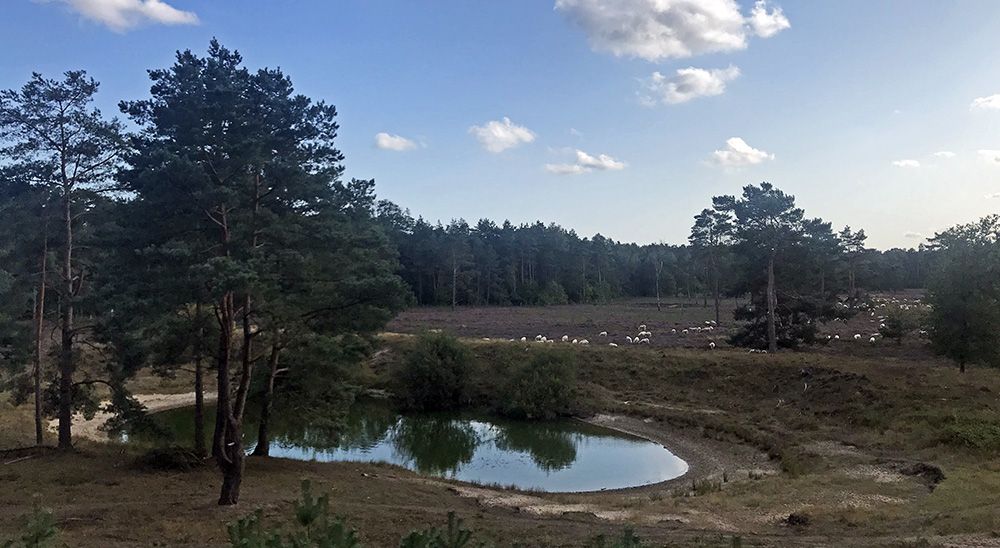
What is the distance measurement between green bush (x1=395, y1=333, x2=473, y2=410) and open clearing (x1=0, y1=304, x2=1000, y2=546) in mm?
7394

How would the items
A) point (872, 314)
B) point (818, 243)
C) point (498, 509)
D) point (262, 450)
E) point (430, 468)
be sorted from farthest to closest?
1. point (872, 314)
2. point (818, 243)
3. point (430, 468)
4. point (262, 450)
5. point (498, 509)

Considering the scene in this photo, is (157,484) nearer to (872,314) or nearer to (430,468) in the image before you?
(430,468)

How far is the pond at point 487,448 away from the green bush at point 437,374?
128cm

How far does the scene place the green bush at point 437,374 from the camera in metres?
39.5

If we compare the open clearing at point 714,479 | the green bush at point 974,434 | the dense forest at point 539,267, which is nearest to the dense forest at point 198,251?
the open clearing at point 714,479

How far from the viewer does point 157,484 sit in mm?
17578

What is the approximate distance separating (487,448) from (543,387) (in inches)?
232

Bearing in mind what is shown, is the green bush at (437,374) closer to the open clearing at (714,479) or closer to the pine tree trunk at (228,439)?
the open clearing at (714,479)

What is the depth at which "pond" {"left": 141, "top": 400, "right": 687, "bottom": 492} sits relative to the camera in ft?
84.1

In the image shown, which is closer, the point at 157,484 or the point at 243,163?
the point at 243,163

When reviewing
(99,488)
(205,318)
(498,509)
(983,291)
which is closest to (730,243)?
(983,291)

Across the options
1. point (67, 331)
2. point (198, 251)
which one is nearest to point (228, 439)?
point (198, 251)

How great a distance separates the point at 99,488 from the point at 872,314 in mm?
72116

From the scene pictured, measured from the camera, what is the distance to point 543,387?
36375 millimetres
